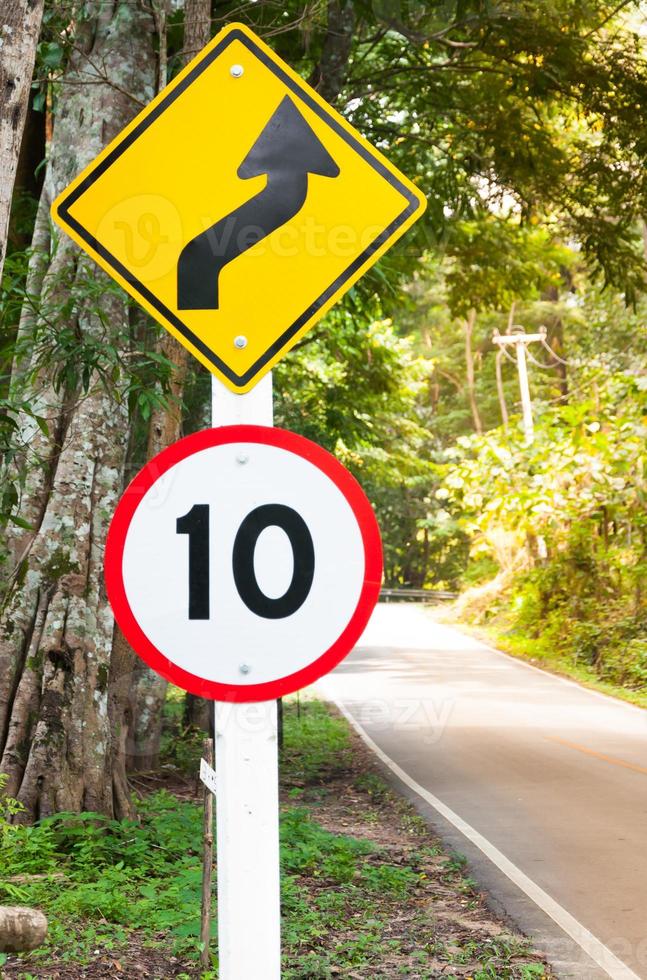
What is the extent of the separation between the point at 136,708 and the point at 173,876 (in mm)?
3911

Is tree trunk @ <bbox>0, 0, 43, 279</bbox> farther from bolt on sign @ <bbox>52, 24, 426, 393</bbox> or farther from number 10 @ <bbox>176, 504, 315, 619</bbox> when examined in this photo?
number 10 @ <bbox>176, 504, 315, 619</bbox>

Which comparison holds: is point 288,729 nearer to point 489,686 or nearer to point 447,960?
point 489,686

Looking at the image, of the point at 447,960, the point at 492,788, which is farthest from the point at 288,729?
the point at 447,960

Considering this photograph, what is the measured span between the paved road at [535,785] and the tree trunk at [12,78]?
4.64 metres

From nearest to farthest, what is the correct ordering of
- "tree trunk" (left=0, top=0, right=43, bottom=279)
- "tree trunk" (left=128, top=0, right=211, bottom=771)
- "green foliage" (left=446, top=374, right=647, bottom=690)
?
"tree trunk" (left=0, top=0, right=43, bottom=279) → "tree trunk" (left=128, top=0, right=211, bottom=771) → "green foliage" (left=446, top=374, right=647, bottom=690)

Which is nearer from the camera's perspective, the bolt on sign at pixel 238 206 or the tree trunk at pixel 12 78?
the bolt on sign at pixel 238 206

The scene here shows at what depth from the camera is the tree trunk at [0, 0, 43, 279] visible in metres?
3.52

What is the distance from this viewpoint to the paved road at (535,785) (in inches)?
265

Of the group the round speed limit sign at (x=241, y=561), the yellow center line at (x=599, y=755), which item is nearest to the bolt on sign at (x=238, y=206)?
the round speed limit sign at (x=241, y=561)

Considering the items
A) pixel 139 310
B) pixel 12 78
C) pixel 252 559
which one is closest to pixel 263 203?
pixel 252 559

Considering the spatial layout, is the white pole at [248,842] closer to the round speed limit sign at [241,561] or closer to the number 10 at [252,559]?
the round speed limit sign at [241,561]

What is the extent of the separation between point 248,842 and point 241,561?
59 centimetres

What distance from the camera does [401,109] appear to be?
12.8 m

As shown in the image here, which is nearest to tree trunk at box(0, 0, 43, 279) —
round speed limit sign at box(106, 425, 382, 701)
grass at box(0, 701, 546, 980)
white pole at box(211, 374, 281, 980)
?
round speed limit sign at box(106, 425, 382, 701)
